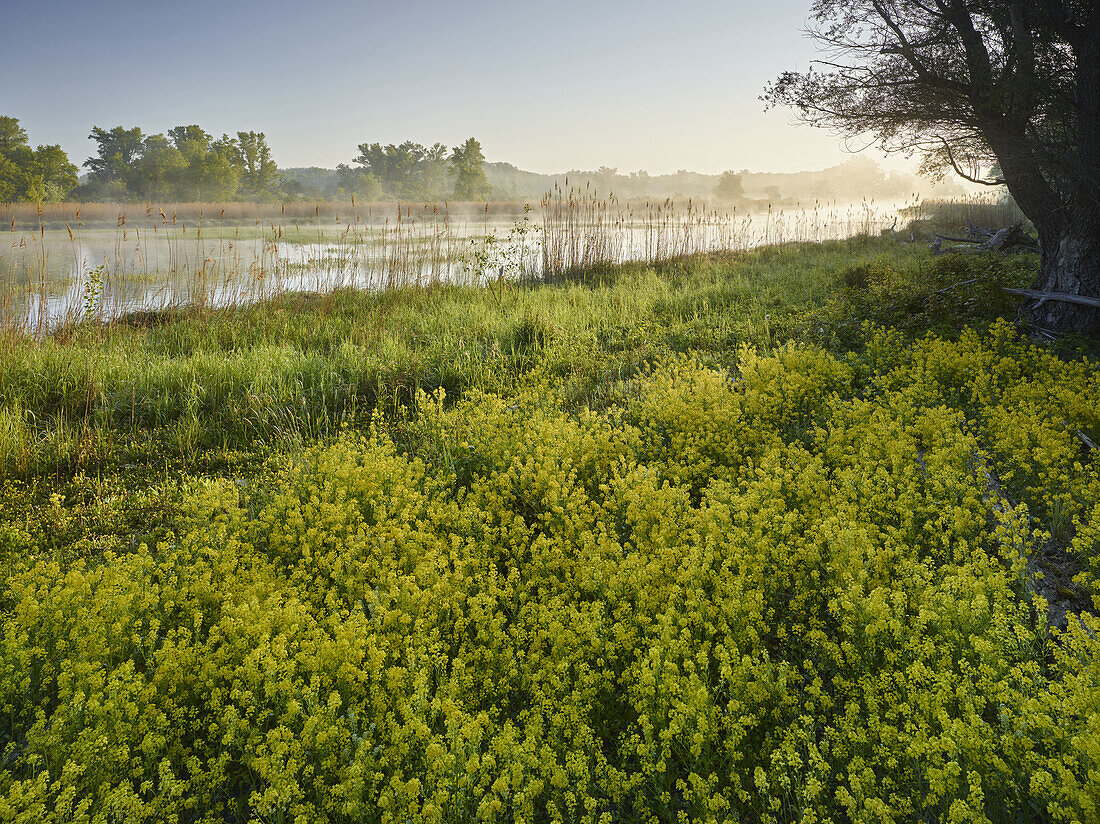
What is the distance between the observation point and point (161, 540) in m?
3.84

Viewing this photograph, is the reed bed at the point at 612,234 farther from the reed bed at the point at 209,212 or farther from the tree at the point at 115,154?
the tree at the point at 115,154

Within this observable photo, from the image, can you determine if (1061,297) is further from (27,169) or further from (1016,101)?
(27,169)

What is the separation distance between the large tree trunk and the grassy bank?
790mm

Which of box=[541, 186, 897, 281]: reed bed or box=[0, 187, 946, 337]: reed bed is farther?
box=[541, 186, 897, 281]: reed bed

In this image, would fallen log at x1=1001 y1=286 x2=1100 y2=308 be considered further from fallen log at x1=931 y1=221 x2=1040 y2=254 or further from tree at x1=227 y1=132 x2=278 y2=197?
tree at x1=227 y1=132 x2=278 y2=197

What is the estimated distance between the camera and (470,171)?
2044 inches

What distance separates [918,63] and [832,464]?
231 inches

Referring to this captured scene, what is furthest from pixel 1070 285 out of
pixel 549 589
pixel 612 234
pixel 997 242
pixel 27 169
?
Result: pixel 27 169

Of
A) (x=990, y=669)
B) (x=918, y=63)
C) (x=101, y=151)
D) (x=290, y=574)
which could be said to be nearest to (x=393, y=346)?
(x=290, y=574)

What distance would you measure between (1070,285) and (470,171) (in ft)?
166

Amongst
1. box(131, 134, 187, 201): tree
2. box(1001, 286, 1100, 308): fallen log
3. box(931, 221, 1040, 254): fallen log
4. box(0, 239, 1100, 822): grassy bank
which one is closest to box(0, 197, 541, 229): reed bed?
box(131, 134, 187, 201): tree

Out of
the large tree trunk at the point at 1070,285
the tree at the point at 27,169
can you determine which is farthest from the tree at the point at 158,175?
the large tree trunk at the point at 1070,285

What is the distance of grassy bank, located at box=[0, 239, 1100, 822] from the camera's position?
84.4 inches

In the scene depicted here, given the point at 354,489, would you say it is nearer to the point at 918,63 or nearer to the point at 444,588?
the point at 444,588
